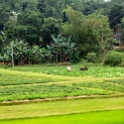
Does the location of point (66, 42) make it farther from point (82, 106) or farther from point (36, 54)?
point (82, 106)

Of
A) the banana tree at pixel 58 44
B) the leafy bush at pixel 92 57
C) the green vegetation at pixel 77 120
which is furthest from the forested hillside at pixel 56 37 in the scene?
the green vegetation at pixel 77 120

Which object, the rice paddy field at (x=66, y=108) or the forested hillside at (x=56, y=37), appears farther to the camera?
the forested hillside at (x=56, y=37)

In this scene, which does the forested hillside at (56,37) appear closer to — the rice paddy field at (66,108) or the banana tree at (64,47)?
the banana tree at (64,47)

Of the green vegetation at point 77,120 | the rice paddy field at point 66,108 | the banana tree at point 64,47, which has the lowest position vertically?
the rice paddy field at point 66,108

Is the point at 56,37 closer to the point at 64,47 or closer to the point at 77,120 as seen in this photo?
the point at 64,47

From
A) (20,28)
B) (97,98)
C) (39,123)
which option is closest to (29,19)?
(20,28)

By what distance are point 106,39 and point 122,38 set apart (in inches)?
193

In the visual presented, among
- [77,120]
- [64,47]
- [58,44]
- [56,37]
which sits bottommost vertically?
[77,120]

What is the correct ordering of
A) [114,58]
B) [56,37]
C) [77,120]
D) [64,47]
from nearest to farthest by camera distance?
[77,120], [114,58], [64,47], [56,37]

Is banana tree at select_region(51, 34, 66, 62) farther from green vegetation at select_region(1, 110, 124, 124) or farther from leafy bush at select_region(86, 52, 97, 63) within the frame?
green vegetation at select_region(1, 110, 124, 124)

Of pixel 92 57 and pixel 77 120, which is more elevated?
pixel 77 120

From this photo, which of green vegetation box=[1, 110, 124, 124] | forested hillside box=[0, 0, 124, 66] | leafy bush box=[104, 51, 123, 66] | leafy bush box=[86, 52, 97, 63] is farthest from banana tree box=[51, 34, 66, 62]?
green vegetation box=[1, 110, 124, 124]

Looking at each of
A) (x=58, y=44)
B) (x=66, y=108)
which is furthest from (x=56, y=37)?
(x=66, y=108)

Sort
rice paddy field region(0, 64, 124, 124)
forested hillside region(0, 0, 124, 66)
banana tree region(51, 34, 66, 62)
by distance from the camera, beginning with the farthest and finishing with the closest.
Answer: banana tree region(51, 34, 66, 62) → forested hillside region(0, 0, 124, 66) → rice paddy field region(0, 64, 124, 124)
